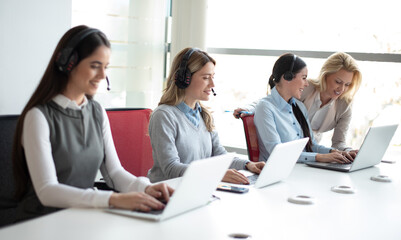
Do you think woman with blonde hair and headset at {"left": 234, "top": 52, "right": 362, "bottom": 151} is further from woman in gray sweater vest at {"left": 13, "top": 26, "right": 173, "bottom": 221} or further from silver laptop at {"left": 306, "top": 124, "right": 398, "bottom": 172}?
woman in gray sweater vest at {"left": 13, "top": 26, "right": 173, "bottom": 221}

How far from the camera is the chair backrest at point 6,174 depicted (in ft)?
6.19

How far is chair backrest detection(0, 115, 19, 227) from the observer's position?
6.19ft

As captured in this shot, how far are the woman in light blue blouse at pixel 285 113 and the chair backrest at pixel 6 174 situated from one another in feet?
4.73

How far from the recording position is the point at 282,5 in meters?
4.59

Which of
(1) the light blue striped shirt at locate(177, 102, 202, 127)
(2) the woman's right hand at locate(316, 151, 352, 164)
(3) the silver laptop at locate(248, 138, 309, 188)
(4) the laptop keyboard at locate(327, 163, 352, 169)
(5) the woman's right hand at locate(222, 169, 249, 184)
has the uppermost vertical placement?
(1) the light blue striped shirt at locate(177, 102, 202, 127)

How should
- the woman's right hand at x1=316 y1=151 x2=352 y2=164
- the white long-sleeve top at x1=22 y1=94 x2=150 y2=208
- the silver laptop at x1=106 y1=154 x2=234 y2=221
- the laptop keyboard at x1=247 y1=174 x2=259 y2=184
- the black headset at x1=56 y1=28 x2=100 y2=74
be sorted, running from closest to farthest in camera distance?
the silver laptop at x1=106 y1=154 x2=234 y2=221
the white long-sleeve top at x1=22 y1=94 x2=150 y2=208
the black headset at x1=56 y1=28 x2=100 y2=74
the laptop keyboard at x1=247 y1=174 x2=259 y2=184
the woman's right hand at x1=316 y1=151 x2=352 y2=164

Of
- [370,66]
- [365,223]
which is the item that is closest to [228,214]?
[365,223]

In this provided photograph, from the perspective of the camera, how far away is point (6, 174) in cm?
190

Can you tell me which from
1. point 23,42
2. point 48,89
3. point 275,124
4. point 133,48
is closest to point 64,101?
point 48,89

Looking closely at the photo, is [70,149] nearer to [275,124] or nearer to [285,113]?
[275,124]

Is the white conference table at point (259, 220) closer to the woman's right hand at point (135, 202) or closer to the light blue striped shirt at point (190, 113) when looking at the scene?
the woman's right hand at point (135, 202)

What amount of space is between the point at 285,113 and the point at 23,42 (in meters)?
1.70

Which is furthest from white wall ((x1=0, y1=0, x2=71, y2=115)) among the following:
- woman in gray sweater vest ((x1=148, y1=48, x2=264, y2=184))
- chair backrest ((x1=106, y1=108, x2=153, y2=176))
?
woman in gray sweater vest ((x1=148, y1=48, x2=264, y2=184))

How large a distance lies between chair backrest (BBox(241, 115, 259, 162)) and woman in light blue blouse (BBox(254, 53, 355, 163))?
0.09 ft
